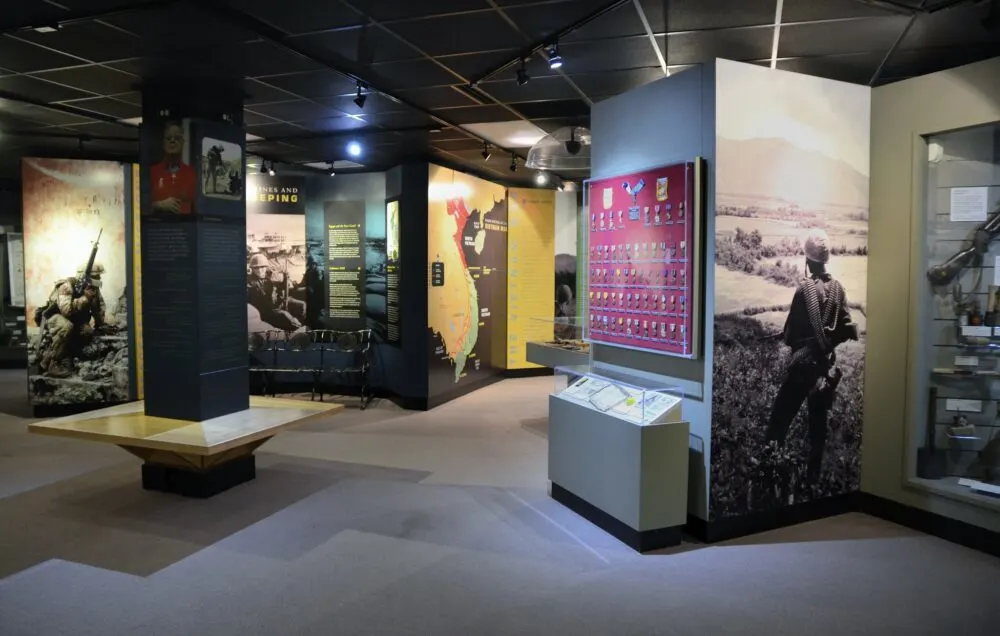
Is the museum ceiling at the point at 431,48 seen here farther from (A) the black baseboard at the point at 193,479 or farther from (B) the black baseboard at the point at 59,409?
(B) the black baseboard at the point at 59,409

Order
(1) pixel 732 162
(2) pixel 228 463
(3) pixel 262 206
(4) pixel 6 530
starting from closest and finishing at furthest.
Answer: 1. (1) pixel 732 162
2. (4) pixel 6 530
3. (2) pixel 228 463
4. (3) pixel 262 206

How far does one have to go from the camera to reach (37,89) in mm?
5352

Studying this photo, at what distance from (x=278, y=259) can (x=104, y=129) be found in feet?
9.26

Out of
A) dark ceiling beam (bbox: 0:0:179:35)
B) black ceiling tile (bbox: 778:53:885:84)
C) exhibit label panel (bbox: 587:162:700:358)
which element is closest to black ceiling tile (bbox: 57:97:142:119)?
dark ceiling beam (bbox: 0:0:179:35)

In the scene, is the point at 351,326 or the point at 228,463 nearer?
the point at 228,463

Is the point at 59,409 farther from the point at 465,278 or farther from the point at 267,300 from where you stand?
the point at 465,278

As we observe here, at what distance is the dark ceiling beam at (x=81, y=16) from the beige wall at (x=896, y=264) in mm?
4605

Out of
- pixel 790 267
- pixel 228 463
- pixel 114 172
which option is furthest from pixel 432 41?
pixel 114 172

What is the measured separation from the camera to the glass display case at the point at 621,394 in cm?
402

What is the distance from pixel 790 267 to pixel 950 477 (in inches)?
73.6

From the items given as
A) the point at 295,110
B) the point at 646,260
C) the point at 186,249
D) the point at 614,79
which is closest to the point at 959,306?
the point at 646,260

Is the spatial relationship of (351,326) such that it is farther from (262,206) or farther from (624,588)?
(624,588)

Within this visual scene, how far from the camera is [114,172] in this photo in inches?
309

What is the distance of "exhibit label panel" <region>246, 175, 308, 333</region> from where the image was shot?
9109mm
